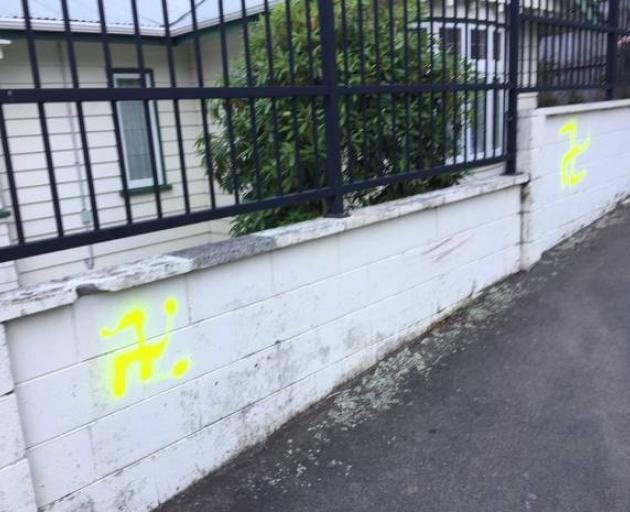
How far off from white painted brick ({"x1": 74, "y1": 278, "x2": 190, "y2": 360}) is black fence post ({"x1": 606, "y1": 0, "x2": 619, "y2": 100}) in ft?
18.6

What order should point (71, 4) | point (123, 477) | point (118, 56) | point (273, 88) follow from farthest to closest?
point (118, 56) → point (71, 4) → point (273, 88) → point (123, 477)

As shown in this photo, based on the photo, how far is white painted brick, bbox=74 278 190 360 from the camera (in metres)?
2.37

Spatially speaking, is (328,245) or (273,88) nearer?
(273,88)

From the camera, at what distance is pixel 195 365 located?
275 centimetres

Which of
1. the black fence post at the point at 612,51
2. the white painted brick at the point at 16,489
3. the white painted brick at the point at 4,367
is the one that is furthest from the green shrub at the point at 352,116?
the black fence post at the point at 612,51

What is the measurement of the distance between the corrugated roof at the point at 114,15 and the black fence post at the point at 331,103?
5.39 feet

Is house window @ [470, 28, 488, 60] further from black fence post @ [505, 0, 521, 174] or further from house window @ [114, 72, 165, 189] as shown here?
house window @ [114, 72, 165, 189]

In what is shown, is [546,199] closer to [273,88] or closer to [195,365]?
[273,88]

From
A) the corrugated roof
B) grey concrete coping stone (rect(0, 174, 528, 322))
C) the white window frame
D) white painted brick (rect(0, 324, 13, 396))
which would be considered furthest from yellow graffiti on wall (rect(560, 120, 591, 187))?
white painted brick (rect(0, 324, 13, 396))

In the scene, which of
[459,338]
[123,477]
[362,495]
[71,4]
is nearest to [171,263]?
[123,477]

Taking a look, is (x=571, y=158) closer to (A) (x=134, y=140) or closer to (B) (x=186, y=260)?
(B) (x=186, y=260)

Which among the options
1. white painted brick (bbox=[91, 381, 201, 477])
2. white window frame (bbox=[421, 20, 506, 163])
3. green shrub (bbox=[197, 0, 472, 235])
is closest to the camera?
white painted brick (bbox=[91, 381, 201, 477])

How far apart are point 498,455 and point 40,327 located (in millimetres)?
2089

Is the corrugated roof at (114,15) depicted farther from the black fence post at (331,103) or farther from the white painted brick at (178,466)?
the white painted brick at (178,466)
